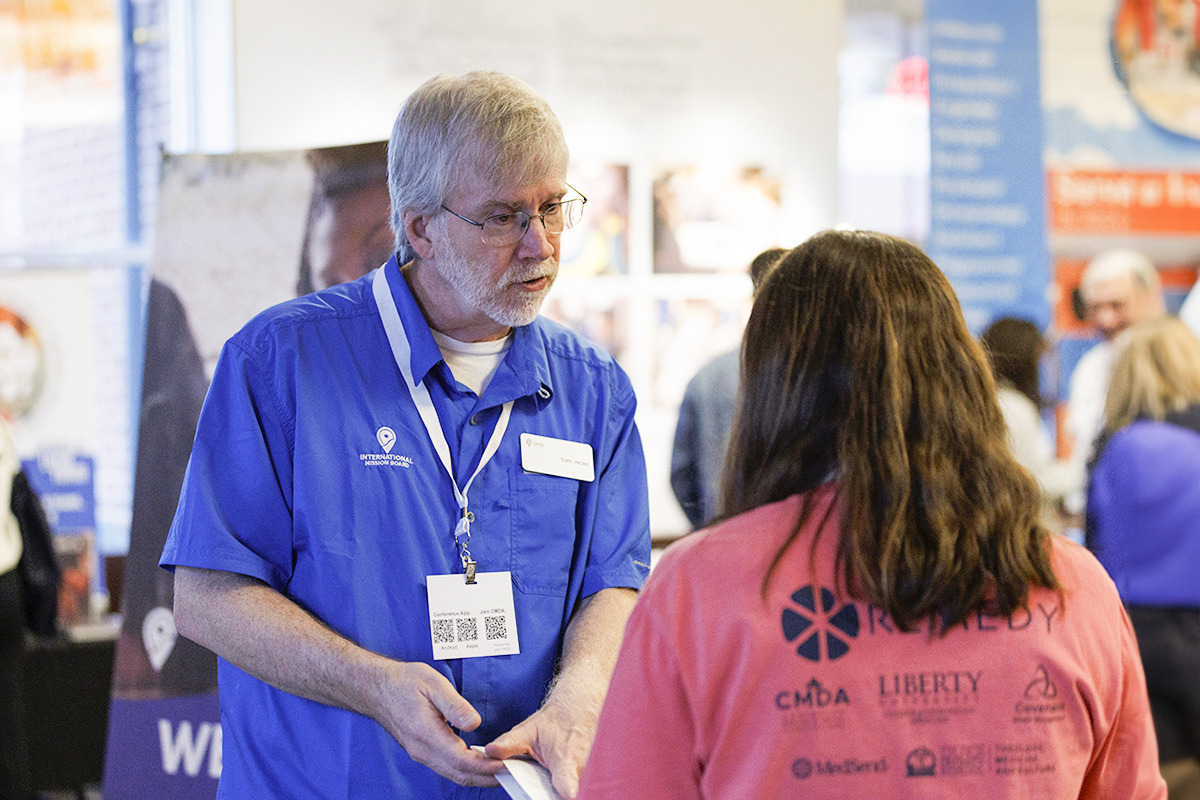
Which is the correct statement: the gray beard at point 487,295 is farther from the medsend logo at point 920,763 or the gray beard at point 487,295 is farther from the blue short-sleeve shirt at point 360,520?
the medsend logo at point 920,763

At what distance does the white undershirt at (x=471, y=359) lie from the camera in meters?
1.68

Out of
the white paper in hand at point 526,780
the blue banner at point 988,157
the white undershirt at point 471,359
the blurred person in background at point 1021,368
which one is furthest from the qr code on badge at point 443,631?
the blue banner at point 988,157

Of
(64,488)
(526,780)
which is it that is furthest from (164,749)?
(64,488)

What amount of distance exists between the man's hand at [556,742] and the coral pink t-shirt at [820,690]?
0.89 feet

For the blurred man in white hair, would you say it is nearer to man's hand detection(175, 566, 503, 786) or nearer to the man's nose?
the man's nose

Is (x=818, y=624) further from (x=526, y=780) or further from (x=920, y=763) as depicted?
(x=526, y=780)

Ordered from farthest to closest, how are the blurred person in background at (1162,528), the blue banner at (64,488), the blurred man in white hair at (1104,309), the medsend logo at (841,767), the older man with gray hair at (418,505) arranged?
the blurred man in white hair at (1104,309) < the blue banner at (64,488) < the blurred person in background at (1162,528) < the older man with gray hair at (418,505) < the medsend logo at (841,767)

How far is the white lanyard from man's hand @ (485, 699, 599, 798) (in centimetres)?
24

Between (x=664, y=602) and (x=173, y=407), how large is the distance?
6.80ft

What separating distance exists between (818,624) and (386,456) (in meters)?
0.76

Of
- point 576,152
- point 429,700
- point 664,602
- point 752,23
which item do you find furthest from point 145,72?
point 664,602

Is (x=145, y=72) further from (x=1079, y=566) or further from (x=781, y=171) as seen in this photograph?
(x=1079, y=566)

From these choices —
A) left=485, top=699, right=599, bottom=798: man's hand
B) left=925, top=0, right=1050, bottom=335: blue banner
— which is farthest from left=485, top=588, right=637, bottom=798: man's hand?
left=925, top=0, right=1050, bottom=335: blue banner

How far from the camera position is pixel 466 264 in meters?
1.64
